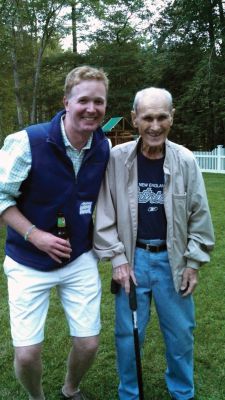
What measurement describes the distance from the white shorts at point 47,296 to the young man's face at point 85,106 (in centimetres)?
77

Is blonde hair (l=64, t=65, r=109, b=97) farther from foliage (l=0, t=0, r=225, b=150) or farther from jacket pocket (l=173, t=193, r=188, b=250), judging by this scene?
foliage (l=0, t=0, r=225, b=150)

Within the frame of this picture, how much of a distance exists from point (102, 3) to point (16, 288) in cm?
2730

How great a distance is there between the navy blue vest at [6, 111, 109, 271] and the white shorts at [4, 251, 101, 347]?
65mm

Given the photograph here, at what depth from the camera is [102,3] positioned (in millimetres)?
27125

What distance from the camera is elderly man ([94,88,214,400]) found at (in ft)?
8.62

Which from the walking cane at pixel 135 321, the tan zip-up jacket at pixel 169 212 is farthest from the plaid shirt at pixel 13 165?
the walking cane at pixel 135 321

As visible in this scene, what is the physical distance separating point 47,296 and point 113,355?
4.64ft

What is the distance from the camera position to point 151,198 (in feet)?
8.82

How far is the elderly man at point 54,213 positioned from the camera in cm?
250

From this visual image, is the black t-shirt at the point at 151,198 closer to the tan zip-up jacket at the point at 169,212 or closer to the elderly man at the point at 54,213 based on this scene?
the tan zip-up jacket at the point at 169,212

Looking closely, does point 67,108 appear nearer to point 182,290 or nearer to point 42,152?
point 42,152

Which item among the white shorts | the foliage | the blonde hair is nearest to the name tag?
the white shorts

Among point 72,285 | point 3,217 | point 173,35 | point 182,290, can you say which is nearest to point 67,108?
point 3,217

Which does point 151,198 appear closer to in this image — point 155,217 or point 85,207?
point 155,217
